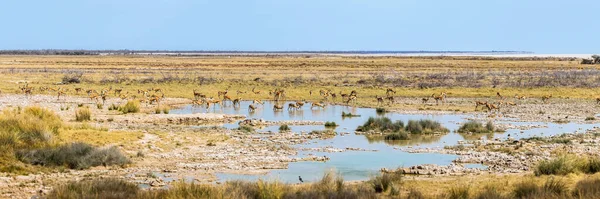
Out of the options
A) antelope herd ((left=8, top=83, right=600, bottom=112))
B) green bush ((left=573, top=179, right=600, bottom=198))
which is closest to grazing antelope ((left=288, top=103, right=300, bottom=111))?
antelope herd ((left=8, top=83, right=600, bottom=112))

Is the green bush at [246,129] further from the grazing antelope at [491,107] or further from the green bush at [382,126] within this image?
the grazing antelope at [491,107]

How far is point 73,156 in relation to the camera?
15820mm

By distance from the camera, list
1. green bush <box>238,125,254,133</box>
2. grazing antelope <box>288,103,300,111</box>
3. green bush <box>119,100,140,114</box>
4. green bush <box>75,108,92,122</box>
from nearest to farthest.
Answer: green bush <box>238,125,254,133</box>, green bush <box>75,108,92,122</box>, green bush <box>119,100,140,114</box>, grazing antelope <box>288,103,300,111</box>

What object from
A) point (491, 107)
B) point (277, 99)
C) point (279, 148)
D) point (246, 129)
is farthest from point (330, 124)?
point (277, 99)

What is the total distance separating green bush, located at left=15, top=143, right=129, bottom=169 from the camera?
1548 cm

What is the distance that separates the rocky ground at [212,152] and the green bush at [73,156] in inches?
14.7

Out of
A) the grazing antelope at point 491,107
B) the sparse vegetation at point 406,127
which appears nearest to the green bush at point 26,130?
the sparse vegetation at point 406,127

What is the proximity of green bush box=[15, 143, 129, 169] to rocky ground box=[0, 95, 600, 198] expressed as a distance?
37 centimetres

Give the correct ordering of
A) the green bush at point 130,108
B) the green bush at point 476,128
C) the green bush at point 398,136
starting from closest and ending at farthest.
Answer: the green bush at point 398,136
the green bush at point 476,128
the green bush at point 130,108

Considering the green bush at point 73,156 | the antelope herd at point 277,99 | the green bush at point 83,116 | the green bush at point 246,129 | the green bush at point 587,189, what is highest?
the green bush at point 587,189

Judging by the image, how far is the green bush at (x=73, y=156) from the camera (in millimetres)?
15477

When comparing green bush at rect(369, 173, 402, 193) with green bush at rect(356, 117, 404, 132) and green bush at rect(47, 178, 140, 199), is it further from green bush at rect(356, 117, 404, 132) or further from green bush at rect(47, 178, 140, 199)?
green bush at rect(356, 117, 404, 132)

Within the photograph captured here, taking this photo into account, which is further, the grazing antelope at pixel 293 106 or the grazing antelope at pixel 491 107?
the grazing antelope at pixel 293 106

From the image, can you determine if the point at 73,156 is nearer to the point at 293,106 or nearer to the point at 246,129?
the point at 246,129
